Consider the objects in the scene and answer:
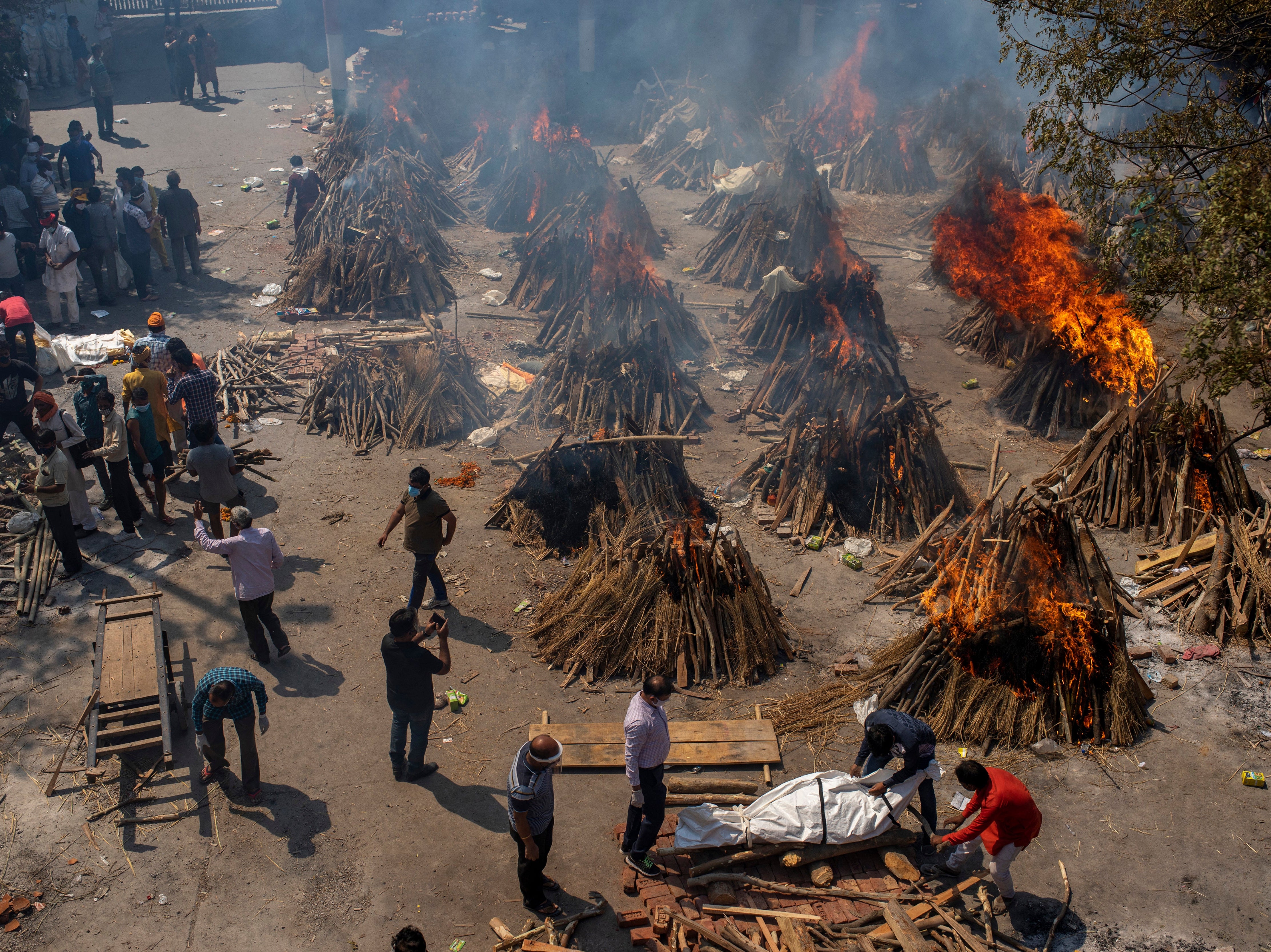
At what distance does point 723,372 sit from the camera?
14297 millimetres

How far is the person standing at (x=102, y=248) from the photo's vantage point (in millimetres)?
13664

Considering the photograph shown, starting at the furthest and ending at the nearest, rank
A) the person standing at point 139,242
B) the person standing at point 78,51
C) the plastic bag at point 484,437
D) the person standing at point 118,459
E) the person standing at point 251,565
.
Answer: the person standing at point 78,51 → the person standing at point 139,242 → the plastic bag at point 484,437 → the person standing at point 118,459 → the person standing at point 251,565

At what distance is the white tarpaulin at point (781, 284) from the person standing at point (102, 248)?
1056 centimetres

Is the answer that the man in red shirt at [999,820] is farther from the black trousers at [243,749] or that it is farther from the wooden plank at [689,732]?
the black trousers at [243,749]

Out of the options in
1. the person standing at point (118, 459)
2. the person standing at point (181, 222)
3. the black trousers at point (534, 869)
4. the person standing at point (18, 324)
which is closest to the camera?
the black trousers at point (534, 869)

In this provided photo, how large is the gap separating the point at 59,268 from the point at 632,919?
41.6 ft

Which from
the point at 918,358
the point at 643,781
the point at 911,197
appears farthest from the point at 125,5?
the point at 643,781

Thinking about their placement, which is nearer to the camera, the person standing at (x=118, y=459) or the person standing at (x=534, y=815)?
the person standing at (x=534, y=815)

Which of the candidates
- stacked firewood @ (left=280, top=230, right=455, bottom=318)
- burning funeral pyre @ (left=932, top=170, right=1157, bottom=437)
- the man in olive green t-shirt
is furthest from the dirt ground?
stacked firewood @ (left=280, top=230, right=455, bottom=318)

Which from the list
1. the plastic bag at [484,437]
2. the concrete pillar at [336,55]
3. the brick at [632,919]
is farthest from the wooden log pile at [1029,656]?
the concrete pillar at [336,55]

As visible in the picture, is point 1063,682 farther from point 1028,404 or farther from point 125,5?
point 125,5

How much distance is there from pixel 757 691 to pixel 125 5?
3285 cm

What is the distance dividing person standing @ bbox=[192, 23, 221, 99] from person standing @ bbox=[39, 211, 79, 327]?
13410 millimetres

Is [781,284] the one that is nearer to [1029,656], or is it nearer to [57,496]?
[1029,656]
